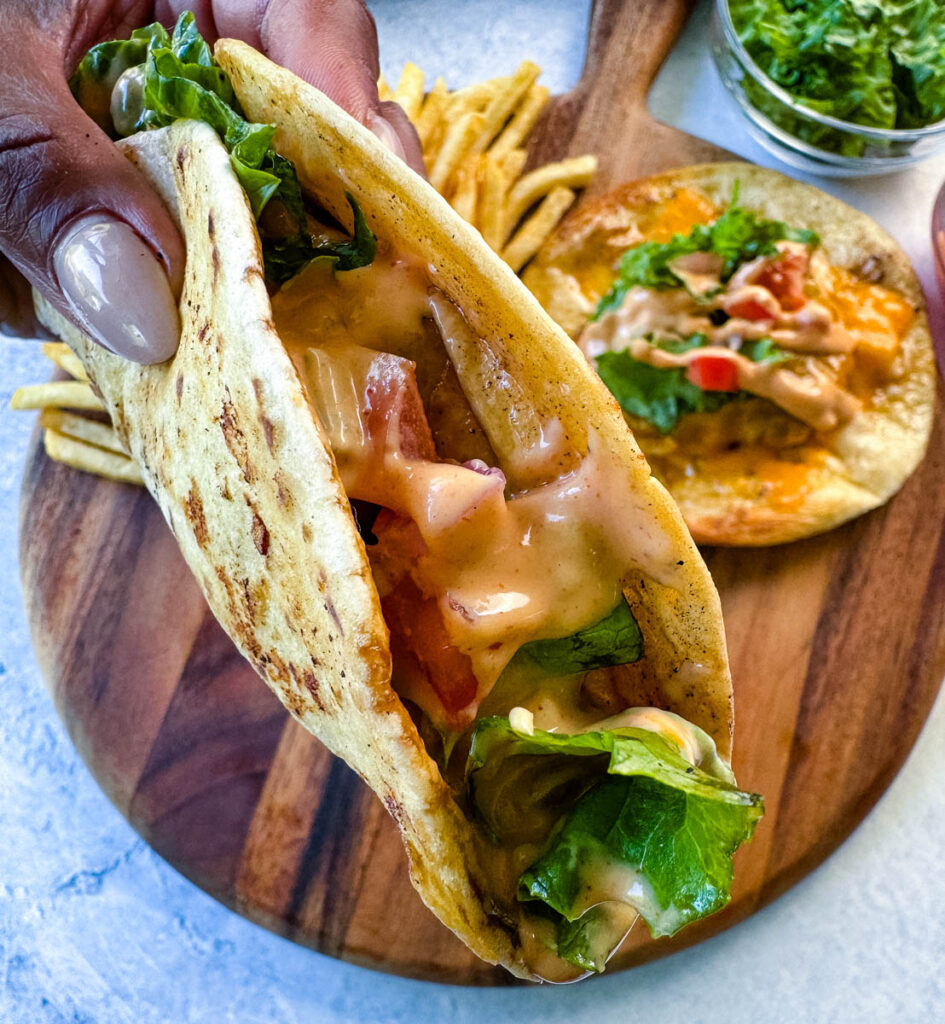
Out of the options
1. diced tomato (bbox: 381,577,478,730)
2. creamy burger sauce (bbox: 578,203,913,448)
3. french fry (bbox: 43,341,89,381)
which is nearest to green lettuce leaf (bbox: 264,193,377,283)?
diced tomato (bbox: 381,577,478,730)

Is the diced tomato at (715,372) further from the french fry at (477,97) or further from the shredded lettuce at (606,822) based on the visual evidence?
the shredded lettuce at (606,822)

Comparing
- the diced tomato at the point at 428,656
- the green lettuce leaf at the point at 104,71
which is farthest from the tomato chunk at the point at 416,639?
the green lettuce leaf at the point at 104,71

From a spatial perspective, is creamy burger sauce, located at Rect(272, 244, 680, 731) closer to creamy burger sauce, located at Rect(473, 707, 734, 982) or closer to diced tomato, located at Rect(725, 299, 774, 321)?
creamy burger sauce, located at Rect(473, 707, 734, 982)

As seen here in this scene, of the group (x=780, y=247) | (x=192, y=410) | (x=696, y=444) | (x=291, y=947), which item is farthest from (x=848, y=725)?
(x=192, y=410)

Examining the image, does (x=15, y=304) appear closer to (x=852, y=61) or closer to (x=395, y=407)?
(x=395, y=407)

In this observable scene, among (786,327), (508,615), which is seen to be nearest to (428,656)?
(508,615)

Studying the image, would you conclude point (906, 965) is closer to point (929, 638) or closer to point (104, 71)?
point (929, 638)
